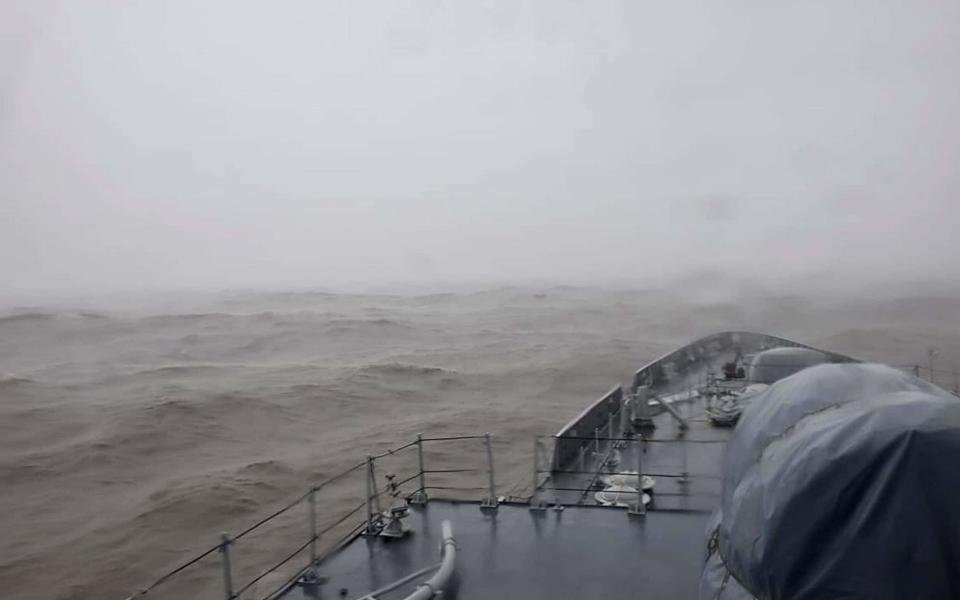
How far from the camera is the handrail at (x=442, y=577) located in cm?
543

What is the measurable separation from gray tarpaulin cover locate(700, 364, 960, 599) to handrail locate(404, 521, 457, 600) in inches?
99.7

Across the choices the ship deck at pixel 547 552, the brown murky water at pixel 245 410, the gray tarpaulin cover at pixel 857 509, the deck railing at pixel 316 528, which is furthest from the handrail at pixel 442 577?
the brown murky water at pixel 245 410

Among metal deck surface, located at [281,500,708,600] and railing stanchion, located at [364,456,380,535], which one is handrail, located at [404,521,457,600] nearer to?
metal deck surface, located at [281,500,708,600]

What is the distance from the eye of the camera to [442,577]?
5812 mm

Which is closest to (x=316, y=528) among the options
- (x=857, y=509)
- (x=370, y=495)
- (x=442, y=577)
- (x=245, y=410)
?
(x=370, y=495)

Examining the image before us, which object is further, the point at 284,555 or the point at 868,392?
the point at 284,555

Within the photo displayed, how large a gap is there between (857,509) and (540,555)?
4124mm

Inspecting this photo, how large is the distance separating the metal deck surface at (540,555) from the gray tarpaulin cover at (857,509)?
8.52ft

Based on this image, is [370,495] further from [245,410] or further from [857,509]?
[245,410]

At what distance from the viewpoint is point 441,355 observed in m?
48.6

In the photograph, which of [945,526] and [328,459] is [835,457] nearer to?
[945,526]

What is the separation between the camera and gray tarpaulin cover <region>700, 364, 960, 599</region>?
3055mm

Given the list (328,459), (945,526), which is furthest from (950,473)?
(328,459)

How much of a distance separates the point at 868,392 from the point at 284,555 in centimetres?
1274
